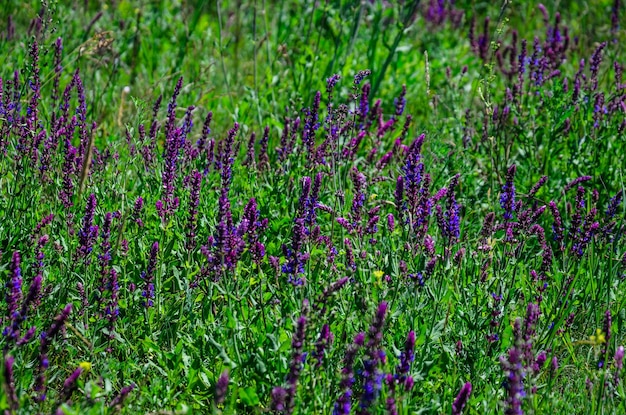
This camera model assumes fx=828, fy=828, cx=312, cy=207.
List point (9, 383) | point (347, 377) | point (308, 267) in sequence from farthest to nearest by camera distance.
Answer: point (308, 267), point (347, 377), point (9, 383)

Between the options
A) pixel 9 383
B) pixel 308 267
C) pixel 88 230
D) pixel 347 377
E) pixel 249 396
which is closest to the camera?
pixel 9 383

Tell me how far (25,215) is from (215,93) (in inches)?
95.6

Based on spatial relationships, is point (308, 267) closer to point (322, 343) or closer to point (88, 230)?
point (322, 343)

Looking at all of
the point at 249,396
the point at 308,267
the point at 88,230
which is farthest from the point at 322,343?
the point at 88,230

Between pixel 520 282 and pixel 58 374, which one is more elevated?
pixel 520 282

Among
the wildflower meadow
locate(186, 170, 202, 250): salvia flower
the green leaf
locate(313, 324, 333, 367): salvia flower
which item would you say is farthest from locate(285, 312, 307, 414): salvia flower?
locate(186, 170, 202, 250): salvia flower

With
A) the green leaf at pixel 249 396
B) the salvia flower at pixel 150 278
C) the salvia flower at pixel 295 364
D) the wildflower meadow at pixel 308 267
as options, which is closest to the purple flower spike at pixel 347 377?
the wildflower meadow at pixel 308 267

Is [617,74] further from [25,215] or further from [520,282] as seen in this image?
[25,215]

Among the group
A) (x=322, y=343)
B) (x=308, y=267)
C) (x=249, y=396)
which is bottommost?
(x=249, y=396)

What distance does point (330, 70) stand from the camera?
539cm

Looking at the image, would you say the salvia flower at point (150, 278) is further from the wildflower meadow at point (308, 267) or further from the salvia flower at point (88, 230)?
the salvia flower at point (88, 230)

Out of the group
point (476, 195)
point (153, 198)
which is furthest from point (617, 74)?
point (153, 198)

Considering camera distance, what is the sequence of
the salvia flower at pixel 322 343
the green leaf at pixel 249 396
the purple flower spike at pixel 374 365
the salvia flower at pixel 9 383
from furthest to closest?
1. the green leaf at pixel 249 396
2. the salvia flower at pixel 322 343
3. the purple flower spike at pixel 374 365
4. the salvia flower at pixel 9 383

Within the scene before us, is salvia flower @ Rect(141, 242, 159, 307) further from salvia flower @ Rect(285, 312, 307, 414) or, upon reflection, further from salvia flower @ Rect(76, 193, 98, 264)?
salvia flower @ Rect(285, 312, 307, 414)
